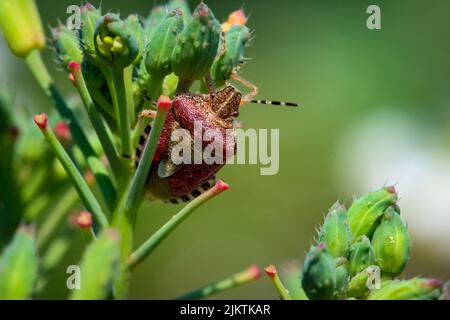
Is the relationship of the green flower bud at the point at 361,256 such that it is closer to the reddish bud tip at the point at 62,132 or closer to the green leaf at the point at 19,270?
the green leaf at the point at 19,270

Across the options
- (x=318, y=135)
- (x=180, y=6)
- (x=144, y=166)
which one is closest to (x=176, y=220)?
(x=144, y=166)

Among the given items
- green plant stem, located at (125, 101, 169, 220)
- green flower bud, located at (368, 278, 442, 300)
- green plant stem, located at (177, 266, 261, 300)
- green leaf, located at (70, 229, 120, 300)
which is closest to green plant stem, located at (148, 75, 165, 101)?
green plant stem, located at (125, 101, 169, 220)

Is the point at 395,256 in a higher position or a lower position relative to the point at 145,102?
lower

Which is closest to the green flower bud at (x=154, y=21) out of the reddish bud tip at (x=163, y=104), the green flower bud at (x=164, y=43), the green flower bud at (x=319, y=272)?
the green flower bud at (x=164, y=43)

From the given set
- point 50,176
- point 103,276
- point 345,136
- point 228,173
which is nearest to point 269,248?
point 228,173

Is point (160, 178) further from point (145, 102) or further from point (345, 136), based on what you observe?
point (345, 136)

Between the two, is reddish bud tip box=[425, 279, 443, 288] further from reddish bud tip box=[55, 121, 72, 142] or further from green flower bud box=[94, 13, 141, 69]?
reddish bud tip box=[55, 121, 72, 142]
